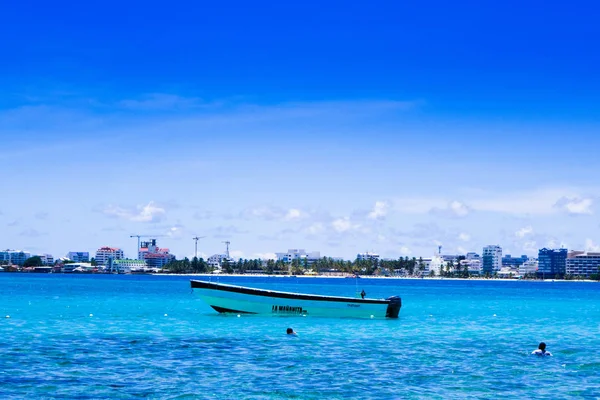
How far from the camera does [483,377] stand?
109 ft

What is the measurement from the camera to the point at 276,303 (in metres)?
65.3

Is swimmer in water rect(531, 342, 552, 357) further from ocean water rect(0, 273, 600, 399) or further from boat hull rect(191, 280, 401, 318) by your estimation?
boat hull rect(191, 280, 401, 318)

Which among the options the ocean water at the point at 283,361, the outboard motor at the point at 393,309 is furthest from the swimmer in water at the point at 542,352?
the outboard motor at the point at 393,309

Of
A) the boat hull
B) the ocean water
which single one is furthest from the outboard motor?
the ocean water

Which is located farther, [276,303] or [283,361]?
[276,303]

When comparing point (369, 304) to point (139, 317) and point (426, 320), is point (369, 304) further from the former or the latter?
point (139, 317)

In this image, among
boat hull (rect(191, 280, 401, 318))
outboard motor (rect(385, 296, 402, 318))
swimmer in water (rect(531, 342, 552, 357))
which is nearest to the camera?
swimmer in water (rect(531, 342, 552, 357))

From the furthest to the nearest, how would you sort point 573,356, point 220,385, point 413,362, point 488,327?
point 488,327 → point 573,356 → point 413,362 → point 220,385

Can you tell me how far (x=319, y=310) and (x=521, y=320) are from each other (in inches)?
841

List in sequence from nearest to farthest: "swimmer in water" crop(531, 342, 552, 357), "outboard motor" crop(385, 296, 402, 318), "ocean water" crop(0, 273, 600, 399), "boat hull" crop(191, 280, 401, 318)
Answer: "ocean water" crop(0, 273, 600, 399) < "swimmer in water" crop(531, 342, 552, 357) < "boat hull" crop(191, 280, 401, 318) < "outboard motor" crop(385, 296, 402, 318)

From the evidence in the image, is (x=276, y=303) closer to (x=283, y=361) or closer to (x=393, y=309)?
(x=393, y=309)

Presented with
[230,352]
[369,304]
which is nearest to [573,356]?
[230,352]

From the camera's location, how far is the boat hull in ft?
213

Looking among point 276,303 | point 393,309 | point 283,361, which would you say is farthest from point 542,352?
point 276,303
